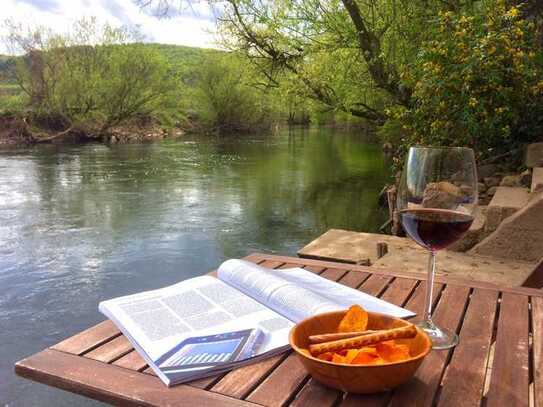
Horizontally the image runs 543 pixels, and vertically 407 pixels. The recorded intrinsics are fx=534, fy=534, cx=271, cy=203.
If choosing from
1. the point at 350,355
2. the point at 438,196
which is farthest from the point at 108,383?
the point at 438,196

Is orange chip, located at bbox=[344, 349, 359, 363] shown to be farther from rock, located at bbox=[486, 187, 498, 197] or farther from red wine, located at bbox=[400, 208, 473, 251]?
rock, located at bbox=[486, 187, 498, 197]

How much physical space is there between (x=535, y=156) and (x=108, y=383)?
6193 millimetres

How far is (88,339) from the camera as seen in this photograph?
4.58ft

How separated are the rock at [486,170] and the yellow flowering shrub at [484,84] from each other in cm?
27

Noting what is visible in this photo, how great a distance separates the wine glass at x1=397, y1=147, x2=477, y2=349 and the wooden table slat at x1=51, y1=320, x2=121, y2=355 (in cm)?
83

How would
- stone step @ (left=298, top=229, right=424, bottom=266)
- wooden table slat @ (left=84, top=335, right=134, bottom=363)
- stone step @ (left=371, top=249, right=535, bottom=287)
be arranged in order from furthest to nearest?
stone step @ (left=298, top=229, right=424, bottom=266), stone step @ (left=371, top=249, right=535, bottom=287), wooden table slat @ (left=84, top=335, right=134, bottom=363)

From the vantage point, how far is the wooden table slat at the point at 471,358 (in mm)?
1099

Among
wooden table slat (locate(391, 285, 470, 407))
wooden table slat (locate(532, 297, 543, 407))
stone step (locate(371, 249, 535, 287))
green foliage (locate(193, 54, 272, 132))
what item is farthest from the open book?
green foliage (locate(193, 54, 272, 132))

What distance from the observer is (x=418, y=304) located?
5.49 ft

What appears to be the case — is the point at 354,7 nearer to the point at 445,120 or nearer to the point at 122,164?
the point at 445,120

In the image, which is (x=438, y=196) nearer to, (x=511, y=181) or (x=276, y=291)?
(x=276, y=291)

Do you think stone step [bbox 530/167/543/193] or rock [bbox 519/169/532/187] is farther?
rock [bbox 519/169/532/187]

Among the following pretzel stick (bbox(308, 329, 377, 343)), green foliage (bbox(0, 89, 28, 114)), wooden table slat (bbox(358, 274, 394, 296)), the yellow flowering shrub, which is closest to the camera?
pretzel stick (bbox(308, 329, 377, 343))

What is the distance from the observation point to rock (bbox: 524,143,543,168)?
613 cm
